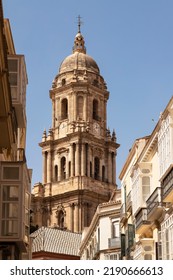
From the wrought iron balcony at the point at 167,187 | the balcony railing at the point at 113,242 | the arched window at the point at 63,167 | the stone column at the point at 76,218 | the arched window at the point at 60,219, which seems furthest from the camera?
the arched window at the point at 63,167

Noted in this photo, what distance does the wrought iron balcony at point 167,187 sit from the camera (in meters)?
21.3

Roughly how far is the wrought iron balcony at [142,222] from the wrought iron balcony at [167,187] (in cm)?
263

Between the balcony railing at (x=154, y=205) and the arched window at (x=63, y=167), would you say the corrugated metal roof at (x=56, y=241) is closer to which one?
the arched window at (x=63, y=167)

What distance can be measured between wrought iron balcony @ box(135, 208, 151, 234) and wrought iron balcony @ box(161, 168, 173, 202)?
2633 millimetres

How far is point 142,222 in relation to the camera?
2480cm

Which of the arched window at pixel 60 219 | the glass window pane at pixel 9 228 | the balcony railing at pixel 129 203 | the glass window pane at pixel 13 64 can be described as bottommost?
the glass window pane at pixel 9 228

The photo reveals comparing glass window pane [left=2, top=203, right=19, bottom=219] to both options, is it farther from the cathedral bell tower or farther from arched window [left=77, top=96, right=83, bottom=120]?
arched window [left=77, top=96, right=83, bottom=120]

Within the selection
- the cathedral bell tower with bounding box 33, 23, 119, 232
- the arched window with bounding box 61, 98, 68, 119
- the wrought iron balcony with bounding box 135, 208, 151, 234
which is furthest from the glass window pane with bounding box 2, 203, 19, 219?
the arched window with bounding box 61, 98, 68, 119

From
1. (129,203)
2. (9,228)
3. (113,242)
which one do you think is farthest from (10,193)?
(113,242)

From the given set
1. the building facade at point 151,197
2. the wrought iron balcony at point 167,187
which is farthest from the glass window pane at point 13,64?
the wrought iron balcony at point 167,187

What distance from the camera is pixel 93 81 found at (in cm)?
7306

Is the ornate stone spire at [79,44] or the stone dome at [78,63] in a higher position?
Answer: the ornate stone spire at [79,44]

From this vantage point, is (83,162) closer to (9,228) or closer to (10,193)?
(10,193)
